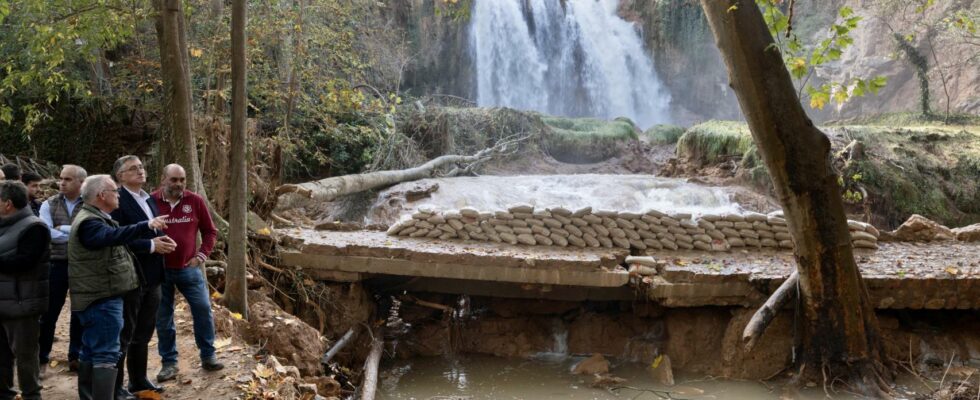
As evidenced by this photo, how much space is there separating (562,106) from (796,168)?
22.6 m

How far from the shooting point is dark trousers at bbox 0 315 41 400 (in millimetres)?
3914

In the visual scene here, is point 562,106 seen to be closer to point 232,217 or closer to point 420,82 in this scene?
Answer: point 420,82

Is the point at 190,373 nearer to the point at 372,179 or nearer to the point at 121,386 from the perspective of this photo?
the point at 121,386

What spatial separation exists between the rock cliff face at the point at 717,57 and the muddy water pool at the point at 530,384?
10.9 metres

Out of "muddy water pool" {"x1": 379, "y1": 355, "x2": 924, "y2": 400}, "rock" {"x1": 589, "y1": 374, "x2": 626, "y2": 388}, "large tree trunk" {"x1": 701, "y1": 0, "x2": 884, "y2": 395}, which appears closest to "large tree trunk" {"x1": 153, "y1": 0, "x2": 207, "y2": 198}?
"muddy water pool" {"x1": 379, "y1": 355, "x2": 924, "y2": 400}

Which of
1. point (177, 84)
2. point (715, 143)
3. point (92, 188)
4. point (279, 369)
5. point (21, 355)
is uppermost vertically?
point (715, 143)

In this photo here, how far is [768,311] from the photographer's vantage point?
22.2 ft

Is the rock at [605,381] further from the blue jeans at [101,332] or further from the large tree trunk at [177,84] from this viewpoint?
the blue jeans at [101,332]

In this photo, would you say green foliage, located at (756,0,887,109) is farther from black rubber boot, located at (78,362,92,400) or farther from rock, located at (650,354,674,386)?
→ black rubber boot, located at (78,362,92,400)

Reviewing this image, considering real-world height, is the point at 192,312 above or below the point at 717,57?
below

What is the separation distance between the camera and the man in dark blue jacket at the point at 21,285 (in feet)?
12.4

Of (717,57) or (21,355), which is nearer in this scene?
(21,355)

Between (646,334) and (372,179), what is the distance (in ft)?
22.3

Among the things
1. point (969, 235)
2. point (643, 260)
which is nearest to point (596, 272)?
point (643, 260)
